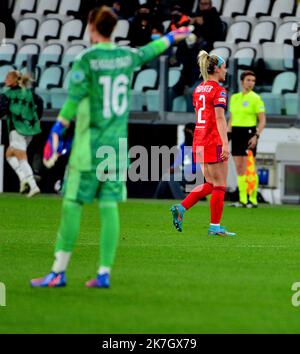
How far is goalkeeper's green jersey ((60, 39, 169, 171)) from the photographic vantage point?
995 cm

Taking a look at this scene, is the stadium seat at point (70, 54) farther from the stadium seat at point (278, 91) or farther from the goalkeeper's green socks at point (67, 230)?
the goalkeeper's green socks at point (67, 230)

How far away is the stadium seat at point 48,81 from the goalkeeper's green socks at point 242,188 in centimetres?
498

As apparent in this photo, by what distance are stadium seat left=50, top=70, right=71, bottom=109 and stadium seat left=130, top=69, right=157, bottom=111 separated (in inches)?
53.2

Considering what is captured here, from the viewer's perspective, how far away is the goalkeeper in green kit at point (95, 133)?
392 inches

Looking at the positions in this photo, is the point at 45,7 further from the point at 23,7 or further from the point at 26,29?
the point at 26,29

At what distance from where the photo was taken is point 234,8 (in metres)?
26.2

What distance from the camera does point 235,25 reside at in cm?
2548

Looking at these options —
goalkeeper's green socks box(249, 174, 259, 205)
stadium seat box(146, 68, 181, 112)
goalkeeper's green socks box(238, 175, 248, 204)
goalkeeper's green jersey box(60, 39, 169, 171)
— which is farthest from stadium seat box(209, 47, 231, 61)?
goalkeeper's green jersey box(60, 39, 169, 171)

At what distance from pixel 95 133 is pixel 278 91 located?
1340 centimetres

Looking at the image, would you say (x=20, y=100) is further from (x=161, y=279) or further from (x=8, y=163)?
(x=161, y=279)

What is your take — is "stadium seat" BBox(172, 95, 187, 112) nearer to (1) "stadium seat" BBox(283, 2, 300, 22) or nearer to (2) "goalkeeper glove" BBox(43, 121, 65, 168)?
(1) "stadium seat" BBox(283, 2, 300, 22)

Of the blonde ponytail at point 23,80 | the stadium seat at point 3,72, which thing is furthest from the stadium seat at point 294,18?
the stadium seat at point 3,72

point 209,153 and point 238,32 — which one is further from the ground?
point 238,32

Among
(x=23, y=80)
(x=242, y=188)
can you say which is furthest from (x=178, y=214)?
(x=23, y=80)
